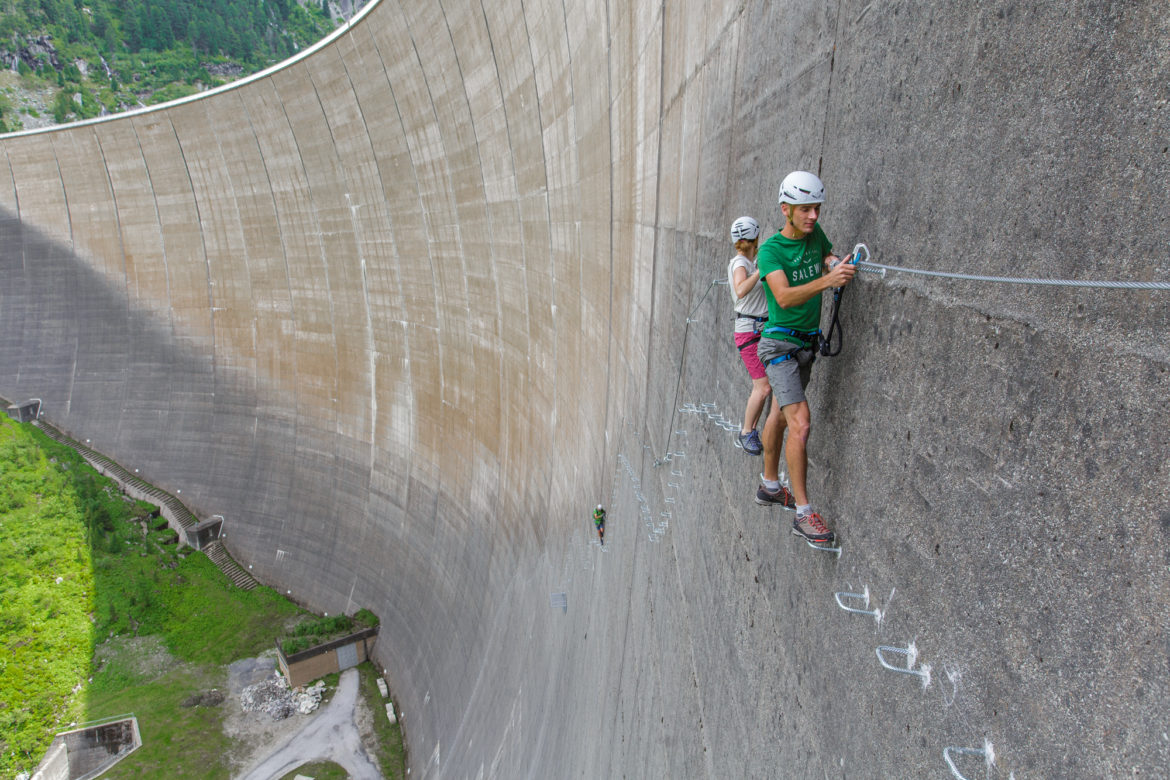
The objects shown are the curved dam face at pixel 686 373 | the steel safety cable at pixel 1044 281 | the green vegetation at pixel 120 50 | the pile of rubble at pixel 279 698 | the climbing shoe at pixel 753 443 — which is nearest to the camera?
the steel safety cable at pixel 1044 281

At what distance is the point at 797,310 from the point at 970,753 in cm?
147

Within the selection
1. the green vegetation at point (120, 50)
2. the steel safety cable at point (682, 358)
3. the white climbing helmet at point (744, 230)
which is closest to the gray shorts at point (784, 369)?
the white climbing helmet at point (744, 230)

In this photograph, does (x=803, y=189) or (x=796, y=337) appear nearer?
(x=803, y=189)

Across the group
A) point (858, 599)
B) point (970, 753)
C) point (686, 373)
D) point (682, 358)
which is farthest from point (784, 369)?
point (682, 358)

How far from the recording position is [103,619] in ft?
62.3

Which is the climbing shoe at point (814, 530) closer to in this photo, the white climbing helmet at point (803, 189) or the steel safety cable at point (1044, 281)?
the steel safety cable at point (1044, 281)

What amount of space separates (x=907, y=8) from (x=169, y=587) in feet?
73.9

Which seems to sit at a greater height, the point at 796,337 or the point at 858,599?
the point at 796,337

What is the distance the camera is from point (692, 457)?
529 centimetres

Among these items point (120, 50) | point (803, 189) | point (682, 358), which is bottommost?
point (682, 358)

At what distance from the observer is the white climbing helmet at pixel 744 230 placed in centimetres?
345

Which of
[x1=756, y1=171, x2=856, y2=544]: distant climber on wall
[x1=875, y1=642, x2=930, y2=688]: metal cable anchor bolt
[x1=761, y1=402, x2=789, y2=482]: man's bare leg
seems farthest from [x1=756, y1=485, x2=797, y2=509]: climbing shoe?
[x1=875, y1=642, x2=930, y2=688]: metal cable anchor bolt

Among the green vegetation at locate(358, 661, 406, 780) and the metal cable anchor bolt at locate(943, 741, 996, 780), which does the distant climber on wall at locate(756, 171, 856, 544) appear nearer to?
the metal cable anchor bolt at locate(943, 741, 996, 780)

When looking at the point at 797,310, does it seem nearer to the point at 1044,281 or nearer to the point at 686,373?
the point at 1044,281
